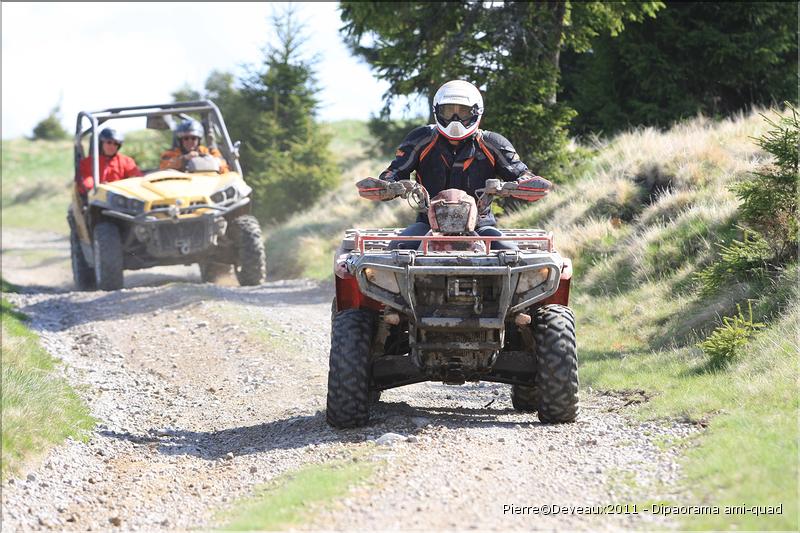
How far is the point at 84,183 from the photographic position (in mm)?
17453

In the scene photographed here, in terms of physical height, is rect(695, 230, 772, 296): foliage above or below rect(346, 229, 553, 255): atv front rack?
below

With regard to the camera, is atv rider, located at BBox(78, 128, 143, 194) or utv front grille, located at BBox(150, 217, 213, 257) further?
atv rider, located at BBox(78, 128, 143, 194)

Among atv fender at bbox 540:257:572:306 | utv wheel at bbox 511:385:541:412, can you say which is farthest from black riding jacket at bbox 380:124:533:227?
utv wheel at bbox 511:385:541:412

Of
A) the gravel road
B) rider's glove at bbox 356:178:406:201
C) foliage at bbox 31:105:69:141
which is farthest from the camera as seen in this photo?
foliage at bbox 31:105:69:141

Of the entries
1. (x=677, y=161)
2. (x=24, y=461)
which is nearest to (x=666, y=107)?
(x=677, y=161)

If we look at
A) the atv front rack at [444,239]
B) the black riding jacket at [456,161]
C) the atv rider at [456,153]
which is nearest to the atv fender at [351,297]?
the atv front rack at [444,239]

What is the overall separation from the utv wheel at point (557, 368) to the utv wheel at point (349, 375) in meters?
1.22

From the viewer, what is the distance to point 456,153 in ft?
28.3

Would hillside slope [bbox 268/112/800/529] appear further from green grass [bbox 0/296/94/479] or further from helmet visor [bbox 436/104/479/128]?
green grass [bbox 0/296/94/479]

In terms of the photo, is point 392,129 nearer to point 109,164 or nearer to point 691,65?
point 691,65

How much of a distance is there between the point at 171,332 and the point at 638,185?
7.33 meters

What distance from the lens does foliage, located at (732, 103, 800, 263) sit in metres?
10.3

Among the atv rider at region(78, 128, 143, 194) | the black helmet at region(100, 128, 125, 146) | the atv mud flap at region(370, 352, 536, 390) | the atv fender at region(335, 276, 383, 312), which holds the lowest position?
the atv mud flap at region(370, 352, 536, 390)

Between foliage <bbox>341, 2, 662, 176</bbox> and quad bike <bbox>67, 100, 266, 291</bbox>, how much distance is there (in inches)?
133
